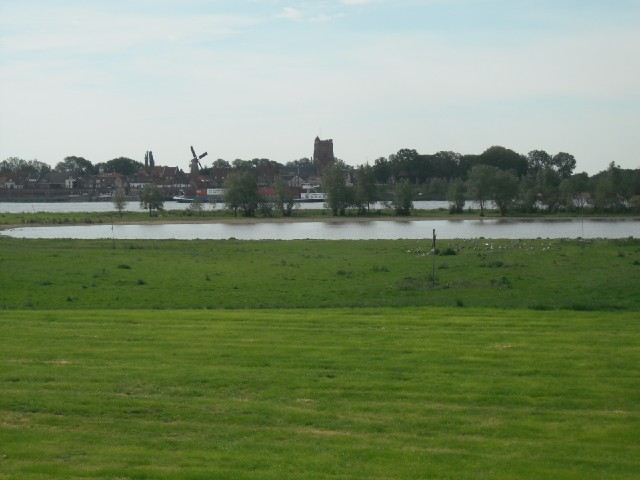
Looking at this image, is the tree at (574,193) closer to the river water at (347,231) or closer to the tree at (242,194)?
the river water at (347,231)

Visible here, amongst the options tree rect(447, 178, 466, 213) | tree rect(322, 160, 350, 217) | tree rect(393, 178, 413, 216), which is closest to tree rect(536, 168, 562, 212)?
tree rect(447, 178, 466, 213)

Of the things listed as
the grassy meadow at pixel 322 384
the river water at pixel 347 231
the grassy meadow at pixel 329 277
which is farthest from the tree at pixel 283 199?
the grassy meadow at pixel 322 384

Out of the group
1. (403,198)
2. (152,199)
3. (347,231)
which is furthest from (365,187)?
(347,231)

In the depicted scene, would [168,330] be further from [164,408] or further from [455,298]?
[455,298]

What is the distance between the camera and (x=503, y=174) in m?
120

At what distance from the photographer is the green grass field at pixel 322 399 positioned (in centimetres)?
1033

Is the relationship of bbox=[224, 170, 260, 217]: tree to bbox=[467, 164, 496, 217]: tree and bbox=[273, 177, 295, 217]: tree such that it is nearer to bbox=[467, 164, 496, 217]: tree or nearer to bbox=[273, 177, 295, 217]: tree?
bbox=[273, 177, 295, 217]: tree

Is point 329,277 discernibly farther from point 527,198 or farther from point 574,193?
point 574,193

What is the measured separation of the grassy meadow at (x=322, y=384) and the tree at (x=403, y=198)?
306 ft

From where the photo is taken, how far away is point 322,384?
13953mm

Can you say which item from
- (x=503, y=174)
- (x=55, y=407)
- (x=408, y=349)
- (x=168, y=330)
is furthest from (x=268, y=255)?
(x=503, y=174)

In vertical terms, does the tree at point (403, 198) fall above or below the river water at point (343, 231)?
above

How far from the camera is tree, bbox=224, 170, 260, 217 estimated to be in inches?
4771

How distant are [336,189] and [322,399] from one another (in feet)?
368
